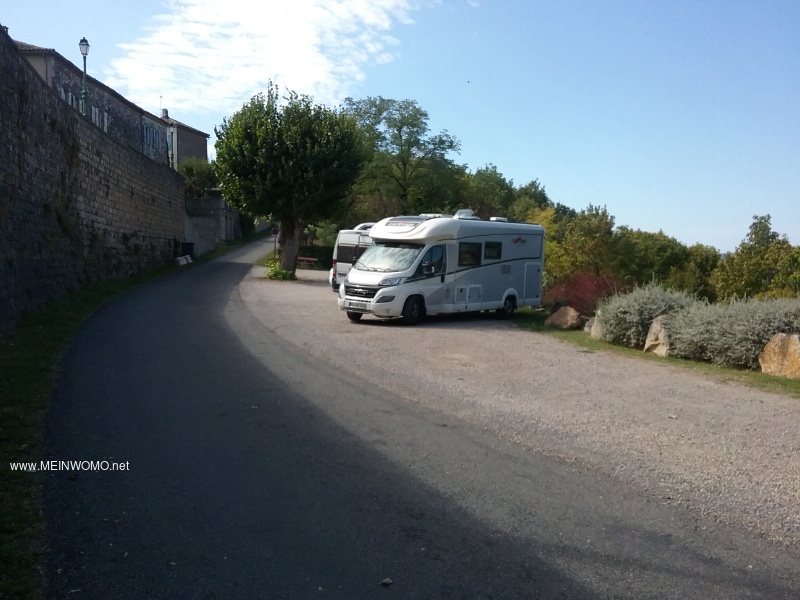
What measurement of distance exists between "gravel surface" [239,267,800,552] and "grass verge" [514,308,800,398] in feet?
1.17

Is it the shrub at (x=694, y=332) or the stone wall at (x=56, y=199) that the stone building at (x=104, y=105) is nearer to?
the stone wall at (x=56, y=199)

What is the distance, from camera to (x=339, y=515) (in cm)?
529

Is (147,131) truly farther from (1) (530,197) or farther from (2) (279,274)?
(1) (530,197)

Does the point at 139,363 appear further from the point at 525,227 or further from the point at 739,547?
the point at 525,227

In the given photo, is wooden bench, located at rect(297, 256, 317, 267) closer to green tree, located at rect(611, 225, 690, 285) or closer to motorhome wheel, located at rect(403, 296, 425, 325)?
green tree, located at rect(611, 225, 690, 285)

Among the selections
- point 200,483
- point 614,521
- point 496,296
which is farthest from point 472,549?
point 496,296

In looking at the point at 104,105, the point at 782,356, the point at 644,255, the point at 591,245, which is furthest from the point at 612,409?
the point at 104,105

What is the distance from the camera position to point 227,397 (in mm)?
8984

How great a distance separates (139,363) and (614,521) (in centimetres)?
781

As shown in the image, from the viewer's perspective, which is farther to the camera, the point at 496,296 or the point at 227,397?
the point at 496,296

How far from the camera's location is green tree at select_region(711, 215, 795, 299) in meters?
21.0

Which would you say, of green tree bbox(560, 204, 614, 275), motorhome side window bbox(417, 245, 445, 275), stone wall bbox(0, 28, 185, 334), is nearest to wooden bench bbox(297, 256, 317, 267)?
stone wall bbox(0, 28, 185, 334)

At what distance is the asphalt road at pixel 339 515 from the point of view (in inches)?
170

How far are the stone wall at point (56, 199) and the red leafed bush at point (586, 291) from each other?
41.6 ft
